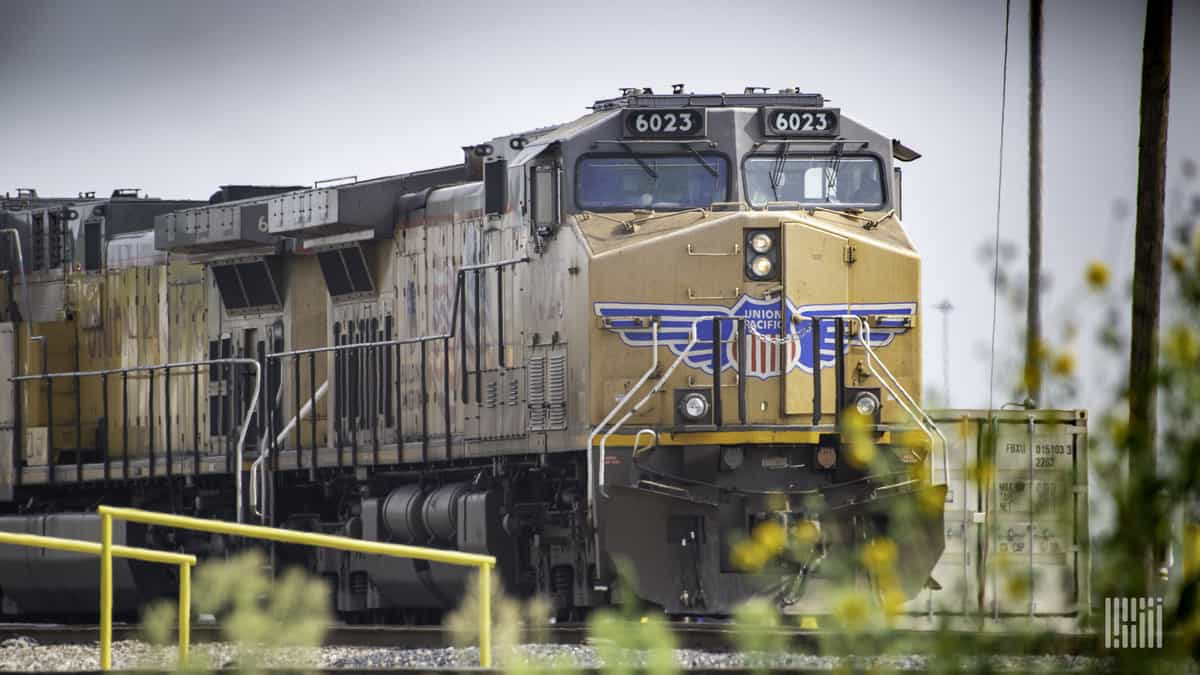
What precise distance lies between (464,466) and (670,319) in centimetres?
288

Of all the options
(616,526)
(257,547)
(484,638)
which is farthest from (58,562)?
(484,638)

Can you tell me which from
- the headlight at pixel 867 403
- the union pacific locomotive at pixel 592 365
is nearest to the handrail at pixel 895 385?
the union pacific locomotive at pixel 592 365

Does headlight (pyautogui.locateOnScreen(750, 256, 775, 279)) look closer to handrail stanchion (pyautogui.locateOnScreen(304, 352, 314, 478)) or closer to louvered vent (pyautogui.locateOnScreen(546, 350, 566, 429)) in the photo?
louvered vent (pyautogui.locateOnScreen(546, 350, 566, 429))

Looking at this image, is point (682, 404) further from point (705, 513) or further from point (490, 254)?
point (490, 254)

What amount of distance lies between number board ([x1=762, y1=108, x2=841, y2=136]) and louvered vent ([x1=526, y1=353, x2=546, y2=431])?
2520 mm

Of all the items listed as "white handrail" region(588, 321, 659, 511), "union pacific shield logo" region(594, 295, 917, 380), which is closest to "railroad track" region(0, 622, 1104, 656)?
"white handrail" region(588, 321, 659, 511)

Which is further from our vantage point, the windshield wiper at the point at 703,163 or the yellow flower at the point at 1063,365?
the windshield wiper at the point at 703,163

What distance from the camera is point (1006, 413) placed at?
16.6 metres

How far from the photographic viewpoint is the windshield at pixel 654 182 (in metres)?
15.5

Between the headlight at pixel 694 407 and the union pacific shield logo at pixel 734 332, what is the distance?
0.23 meters

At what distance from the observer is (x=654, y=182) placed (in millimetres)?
15586

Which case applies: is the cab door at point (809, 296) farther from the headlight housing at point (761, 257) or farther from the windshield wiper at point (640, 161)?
the windshield wiper at point (640, 161)

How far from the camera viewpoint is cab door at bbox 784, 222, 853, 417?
15172 millimetres

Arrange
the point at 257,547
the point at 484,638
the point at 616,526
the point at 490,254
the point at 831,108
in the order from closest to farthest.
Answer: the point at 484,638 < the point at 616,526 < the point at 831,108 < the point at 490,254 < the point at 257,547
